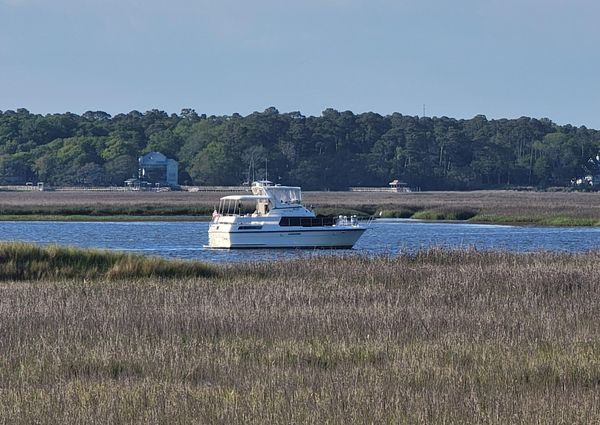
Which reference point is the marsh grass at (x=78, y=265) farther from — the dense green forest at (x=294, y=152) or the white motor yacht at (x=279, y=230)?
the dense green forest at (x=294, y=152)

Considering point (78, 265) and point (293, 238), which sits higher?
point (78, 265)

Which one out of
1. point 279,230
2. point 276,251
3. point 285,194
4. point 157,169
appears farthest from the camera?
point 157,169

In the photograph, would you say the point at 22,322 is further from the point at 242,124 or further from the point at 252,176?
the point at 242,124

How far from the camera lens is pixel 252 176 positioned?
15938 cm

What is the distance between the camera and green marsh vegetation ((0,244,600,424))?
13.8m

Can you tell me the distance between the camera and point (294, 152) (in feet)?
558

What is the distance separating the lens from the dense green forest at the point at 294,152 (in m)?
166

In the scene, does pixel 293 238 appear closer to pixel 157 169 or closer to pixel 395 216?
pixel 395 216

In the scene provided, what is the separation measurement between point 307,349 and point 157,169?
152m

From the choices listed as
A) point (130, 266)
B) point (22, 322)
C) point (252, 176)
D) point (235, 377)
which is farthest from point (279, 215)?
point (252, 176)

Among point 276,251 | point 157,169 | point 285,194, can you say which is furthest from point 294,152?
point 276,251

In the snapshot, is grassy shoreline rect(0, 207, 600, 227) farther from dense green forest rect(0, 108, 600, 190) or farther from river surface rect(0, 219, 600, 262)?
dense green forest rect(0, 108, 600, 190)

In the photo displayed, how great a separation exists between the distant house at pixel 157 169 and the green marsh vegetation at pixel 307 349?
139727 mm

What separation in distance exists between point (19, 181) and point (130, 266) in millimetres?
142550
